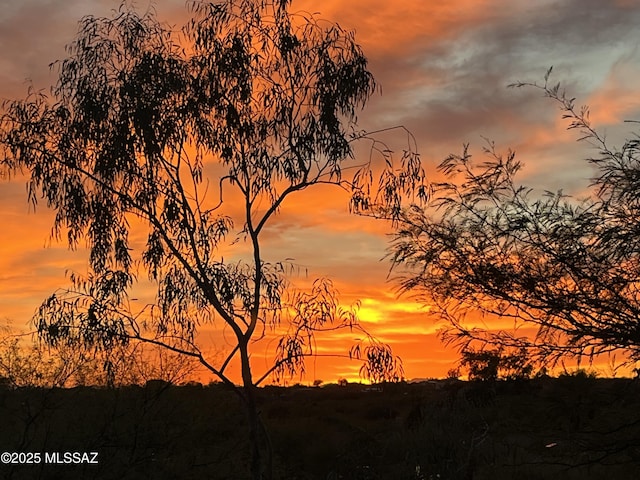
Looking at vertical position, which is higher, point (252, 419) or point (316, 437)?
point (316, 437)

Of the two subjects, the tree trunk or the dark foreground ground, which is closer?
the dark foreground ground

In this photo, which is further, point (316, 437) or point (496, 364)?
point (316, 437)

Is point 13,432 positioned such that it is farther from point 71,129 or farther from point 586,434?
point 586,434

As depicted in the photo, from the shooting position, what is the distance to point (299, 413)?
1463 inches

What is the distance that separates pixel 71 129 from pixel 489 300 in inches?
297

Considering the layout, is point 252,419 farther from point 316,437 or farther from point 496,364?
point 316,437

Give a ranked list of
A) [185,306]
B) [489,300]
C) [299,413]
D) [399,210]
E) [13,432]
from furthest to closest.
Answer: [299,413] → [13,432] → [185,306] → [399,210] → [489,300]

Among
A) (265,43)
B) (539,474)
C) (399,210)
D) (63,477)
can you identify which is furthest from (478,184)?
(63,477)

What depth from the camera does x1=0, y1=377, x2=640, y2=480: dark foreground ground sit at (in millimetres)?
11383

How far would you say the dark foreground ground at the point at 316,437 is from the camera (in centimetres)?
1138

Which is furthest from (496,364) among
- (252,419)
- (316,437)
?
(316,437)

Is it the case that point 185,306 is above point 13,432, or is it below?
above

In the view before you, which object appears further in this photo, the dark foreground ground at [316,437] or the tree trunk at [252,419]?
the tree trunk at [252,419]

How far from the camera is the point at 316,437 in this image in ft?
89.2
